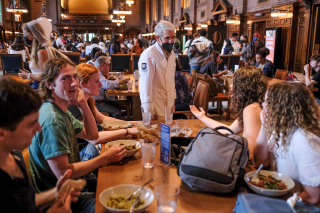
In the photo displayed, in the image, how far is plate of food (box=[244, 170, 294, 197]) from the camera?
1.16m

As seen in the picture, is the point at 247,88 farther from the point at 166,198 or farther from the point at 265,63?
the point at 265,63

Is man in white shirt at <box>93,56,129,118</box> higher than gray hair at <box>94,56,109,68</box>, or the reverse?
gray hair at <box>94,56,109,68</box>

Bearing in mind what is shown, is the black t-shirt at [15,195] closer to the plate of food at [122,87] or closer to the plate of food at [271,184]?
the plate of food at [271,184]

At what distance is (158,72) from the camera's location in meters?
2.83

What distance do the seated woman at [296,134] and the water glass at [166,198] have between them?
0.56m

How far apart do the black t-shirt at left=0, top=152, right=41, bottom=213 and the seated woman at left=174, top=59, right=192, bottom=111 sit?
2.70 meters

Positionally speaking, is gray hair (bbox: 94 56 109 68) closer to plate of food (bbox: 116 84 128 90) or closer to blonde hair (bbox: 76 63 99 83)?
plate of food (bbox: 116 84 128 90)

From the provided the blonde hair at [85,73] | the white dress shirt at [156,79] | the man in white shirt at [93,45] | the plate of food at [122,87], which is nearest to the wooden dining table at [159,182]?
the blonde hair at [85,73]

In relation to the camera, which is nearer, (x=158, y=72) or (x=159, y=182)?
(x=159, y=182)

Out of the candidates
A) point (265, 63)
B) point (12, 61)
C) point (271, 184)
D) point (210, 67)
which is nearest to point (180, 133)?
point (271, 184)

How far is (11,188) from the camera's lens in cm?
92

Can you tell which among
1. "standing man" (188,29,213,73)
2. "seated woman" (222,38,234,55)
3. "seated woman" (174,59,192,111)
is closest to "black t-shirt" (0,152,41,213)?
"seated woman" (174,59,192,111)

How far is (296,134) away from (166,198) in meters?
0.67

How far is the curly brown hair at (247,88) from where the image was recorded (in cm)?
179
